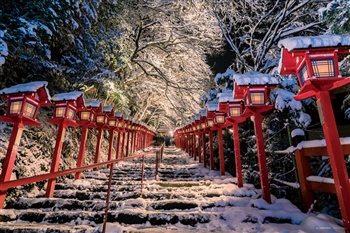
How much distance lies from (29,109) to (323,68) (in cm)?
550

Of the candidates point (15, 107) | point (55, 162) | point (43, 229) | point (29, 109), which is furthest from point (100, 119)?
point (43, 229)

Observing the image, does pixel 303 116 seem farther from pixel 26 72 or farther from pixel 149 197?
pixel 26 72

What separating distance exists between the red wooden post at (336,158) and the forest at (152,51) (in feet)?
4.89

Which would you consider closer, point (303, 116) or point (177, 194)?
point (177, 194)

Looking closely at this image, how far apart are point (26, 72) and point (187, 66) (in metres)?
10.1

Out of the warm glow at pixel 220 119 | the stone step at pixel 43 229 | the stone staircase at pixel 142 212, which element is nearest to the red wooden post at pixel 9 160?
the stone staircase at pixel 142 212

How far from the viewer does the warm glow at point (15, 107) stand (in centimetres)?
384

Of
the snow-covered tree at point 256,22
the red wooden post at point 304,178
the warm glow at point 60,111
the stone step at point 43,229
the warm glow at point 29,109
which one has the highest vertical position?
the snow-covered tree at point 256,22

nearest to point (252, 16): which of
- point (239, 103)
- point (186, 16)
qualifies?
point (186, 16)

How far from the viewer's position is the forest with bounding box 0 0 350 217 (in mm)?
4617

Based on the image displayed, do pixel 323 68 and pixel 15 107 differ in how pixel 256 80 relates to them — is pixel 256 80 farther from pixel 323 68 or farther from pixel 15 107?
pixel 15 107

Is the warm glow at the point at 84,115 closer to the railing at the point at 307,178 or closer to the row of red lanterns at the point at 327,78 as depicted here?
the row of red lanterns at the point at 327,78

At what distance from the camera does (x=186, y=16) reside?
434 inches

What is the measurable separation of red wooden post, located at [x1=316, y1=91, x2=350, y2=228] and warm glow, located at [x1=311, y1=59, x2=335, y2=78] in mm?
283
